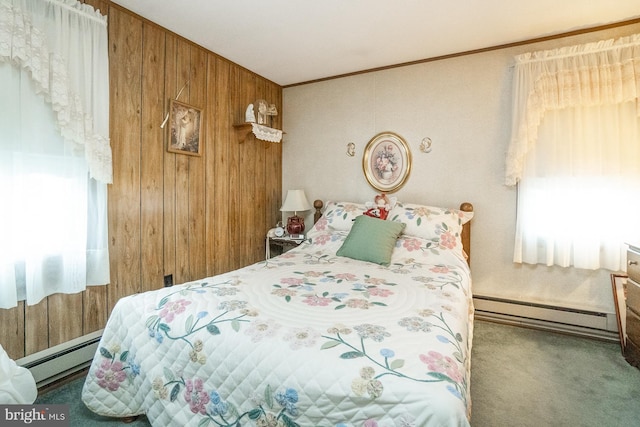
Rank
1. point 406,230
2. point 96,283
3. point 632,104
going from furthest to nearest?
point 406,230 < point 632,104 < point 96,283

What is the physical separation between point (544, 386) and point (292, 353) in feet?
5.59

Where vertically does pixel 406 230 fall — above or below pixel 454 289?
above

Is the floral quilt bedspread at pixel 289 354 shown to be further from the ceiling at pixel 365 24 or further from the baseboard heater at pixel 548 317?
the ceiling at pixel 365 24

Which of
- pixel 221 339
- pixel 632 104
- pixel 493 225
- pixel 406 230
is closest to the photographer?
pixel 221 339

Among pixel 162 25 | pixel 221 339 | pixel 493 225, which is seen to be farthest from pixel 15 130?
pixel 493 225

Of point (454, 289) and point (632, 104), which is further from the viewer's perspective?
point (632, 104)

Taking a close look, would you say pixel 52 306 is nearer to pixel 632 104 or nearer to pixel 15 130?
pixel 15 130

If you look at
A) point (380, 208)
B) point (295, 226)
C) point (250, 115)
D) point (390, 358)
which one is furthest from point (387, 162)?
point (390, 358)

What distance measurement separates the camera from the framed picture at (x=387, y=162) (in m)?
3.29

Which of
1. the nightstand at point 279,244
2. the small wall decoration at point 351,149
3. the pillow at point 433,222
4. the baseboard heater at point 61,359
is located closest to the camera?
the baseboard heater at point 61,359

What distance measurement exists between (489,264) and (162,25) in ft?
11.0

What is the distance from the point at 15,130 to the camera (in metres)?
1.75

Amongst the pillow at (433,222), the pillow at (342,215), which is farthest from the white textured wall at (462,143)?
the pillow at (342,215)

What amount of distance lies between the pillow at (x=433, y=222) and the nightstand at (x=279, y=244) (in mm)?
1086
